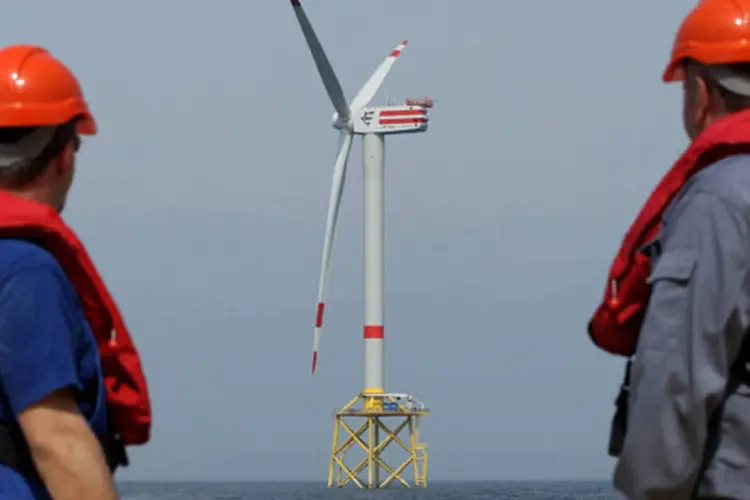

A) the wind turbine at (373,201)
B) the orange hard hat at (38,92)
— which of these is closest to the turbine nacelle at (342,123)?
the wind turbine at (373,201)

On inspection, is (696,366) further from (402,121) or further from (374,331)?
(402,121)

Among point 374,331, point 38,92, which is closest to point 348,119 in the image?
point 374,331

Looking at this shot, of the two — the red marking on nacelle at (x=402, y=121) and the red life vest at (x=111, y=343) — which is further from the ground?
the red life vest at (x=111, y=343)

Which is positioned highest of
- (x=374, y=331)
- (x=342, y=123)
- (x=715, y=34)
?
(x=715, y=34)

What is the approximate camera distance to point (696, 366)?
3.71 metres

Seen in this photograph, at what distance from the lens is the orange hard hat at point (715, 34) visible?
4.06 m

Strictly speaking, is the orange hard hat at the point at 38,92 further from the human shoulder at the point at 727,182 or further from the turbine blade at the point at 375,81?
the turbine blade at the point at 375,81

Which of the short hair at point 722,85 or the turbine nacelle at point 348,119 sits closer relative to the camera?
the short hair at point 722,85

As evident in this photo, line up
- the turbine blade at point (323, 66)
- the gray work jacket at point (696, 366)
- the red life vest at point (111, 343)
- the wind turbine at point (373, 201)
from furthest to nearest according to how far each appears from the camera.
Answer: the wind turbine at point (373, 201) → the turbine blade at point (323, 66) → the red life vest at point (111, 343) → the gray work jacket at point (696, 366)

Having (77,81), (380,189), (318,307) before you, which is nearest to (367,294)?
(380,189)

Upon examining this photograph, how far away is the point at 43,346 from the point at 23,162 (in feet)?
1.75

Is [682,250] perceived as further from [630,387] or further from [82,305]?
[82,305]

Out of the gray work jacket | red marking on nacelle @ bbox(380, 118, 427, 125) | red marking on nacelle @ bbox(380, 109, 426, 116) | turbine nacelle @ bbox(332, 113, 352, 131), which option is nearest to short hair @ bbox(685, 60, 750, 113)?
the gray work jacket

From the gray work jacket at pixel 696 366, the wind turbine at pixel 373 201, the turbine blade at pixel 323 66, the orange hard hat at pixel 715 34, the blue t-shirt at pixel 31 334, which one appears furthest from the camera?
the wind turbine at pixel 373 201
